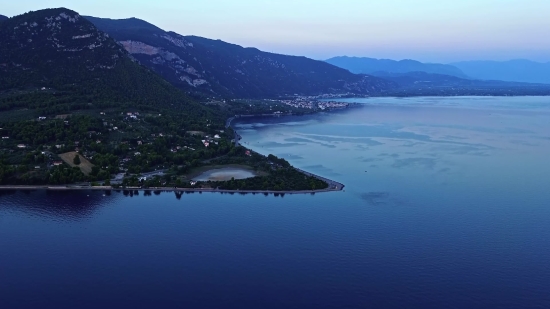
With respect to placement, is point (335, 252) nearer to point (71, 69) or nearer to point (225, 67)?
point (71, 69)

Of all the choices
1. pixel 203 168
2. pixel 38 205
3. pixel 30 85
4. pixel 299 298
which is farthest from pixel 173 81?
pixel 299 298

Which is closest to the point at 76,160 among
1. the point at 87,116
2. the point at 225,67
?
the point at 87,116

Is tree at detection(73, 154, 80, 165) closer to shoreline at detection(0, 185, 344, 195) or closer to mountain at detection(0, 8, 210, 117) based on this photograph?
shoreline at detection(0, 185, 344, 195)

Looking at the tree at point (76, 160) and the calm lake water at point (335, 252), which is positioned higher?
the tree at point (76, 160)

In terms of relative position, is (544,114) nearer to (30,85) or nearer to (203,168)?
(203,168)

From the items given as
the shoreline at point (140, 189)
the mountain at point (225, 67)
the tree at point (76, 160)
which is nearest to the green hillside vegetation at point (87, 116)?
the tree at point (76, 160)

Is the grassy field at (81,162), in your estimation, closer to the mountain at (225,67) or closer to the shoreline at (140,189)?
the shoreline at (140,189)
